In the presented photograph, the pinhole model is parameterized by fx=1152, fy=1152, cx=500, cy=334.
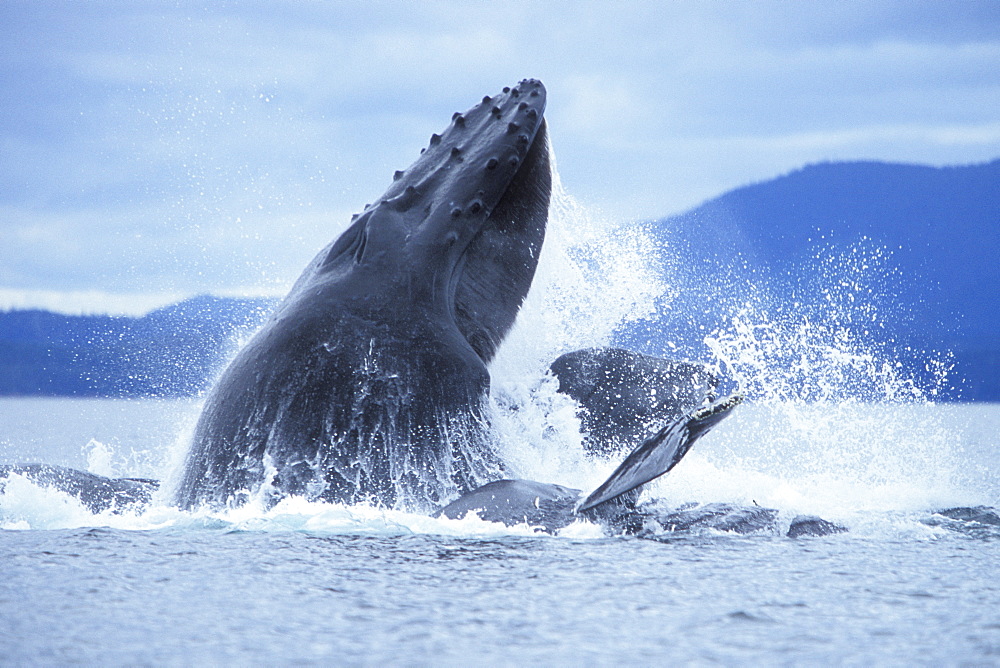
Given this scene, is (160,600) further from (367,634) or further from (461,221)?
(461,221)

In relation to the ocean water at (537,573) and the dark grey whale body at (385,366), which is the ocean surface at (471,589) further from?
the dark grey whale body at (385,366)

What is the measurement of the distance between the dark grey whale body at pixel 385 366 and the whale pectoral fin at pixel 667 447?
4.27 feet

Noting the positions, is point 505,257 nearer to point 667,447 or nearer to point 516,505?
point 516,505

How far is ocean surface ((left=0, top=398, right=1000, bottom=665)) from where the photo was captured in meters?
4.55

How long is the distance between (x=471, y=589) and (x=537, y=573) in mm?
445

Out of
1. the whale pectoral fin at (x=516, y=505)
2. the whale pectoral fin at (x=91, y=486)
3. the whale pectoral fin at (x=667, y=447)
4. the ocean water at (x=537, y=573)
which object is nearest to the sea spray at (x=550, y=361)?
the ocean water at (x=537, y=573)

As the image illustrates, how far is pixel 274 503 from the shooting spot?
6.89 meters

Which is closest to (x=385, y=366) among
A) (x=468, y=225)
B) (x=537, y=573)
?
(x=468, y=225)

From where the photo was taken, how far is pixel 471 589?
5.54 m

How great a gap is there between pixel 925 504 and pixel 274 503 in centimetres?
493

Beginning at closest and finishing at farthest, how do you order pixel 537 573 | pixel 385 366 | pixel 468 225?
1. pixel 537 573
2. pixel 385 366
3. pixel 468 225

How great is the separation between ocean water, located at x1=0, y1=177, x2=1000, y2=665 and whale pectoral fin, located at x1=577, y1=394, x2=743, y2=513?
0.45m

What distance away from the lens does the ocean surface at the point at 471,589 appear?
14.9 feet

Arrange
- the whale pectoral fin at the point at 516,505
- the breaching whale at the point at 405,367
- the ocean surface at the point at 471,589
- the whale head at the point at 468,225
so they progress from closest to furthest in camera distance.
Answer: the ocean surface at the point at 471,589 < the whale pectoral fin at the point at 516,505 < the breaching whale at the point at 405,367 < the whale head at the point at 468,225
